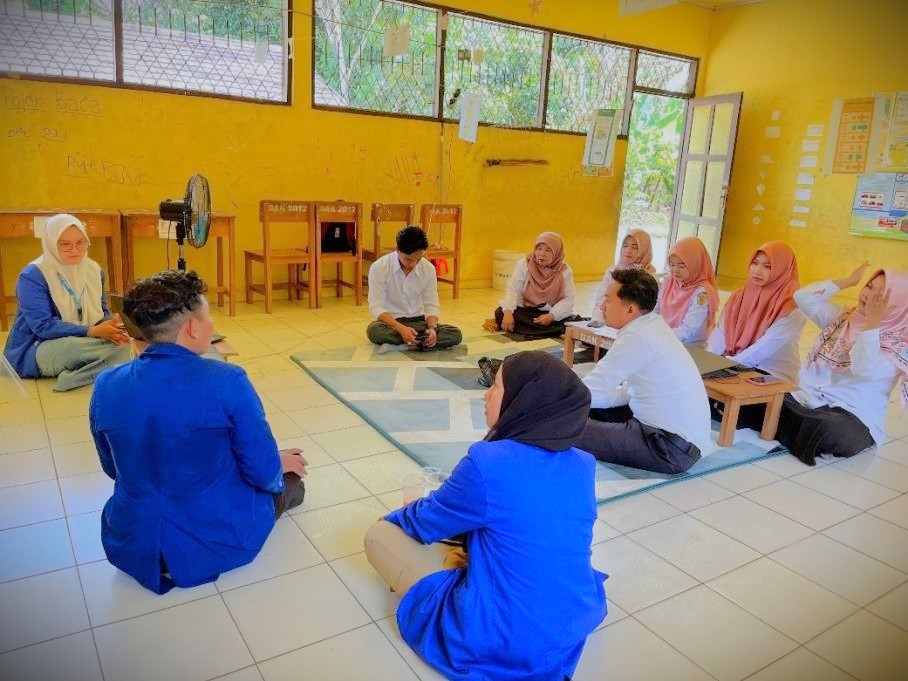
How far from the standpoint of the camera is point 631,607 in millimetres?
1936

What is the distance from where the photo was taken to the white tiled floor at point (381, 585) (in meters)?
1.68

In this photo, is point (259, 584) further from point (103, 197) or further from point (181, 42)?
point (181, 42)

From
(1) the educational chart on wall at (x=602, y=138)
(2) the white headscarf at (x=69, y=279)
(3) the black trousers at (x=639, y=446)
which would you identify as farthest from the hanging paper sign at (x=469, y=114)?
(3) the black trousers at (x=639, y=446)

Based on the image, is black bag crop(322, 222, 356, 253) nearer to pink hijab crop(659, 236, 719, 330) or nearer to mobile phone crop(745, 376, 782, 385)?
pink hijab crop(659, 236, 719, 330)

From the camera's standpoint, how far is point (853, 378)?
3.12 metres

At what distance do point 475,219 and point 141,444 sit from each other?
17.2ft

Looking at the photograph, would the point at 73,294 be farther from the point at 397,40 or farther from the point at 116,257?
the point at 397,40

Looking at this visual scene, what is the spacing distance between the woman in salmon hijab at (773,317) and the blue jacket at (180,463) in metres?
2.55

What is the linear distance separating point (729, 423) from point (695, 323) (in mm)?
958

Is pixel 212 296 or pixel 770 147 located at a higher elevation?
pixel 770 147

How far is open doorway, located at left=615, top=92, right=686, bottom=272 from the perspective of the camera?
7.76m

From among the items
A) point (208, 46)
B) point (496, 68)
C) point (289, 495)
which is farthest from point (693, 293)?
point (208, 46)

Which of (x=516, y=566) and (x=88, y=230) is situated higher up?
(x=88, y=230)

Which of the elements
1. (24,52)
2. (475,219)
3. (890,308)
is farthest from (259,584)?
(475,219)
